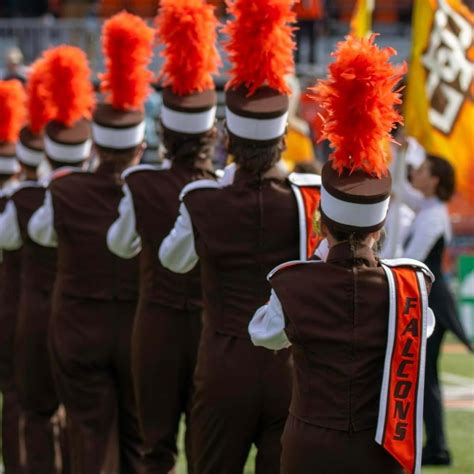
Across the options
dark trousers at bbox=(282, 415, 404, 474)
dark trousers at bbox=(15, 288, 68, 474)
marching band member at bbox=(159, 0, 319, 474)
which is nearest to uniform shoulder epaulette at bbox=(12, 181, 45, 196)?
dark trousers at bbox=(15, 288, 68, 474)

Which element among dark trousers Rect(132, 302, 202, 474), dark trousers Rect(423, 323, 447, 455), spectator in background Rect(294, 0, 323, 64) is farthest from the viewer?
spectator in background Rect(294, 0, 323, 64)

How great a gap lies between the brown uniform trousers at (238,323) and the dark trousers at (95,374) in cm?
113

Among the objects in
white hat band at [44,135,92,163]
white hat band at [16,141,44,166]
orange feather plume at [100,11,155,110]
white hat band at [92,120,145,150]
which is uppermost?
orange feather plume at [100,11,155,110]

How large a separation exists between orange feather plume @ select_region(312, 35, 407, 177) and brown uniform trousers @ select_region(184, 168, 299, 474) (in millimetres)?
759

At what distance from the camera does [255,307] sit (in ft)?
15.4

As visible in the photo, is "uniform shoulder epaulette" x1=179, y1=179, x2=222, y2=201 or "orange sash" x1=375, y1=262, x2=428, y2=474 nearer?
"orange sash" x1=375, y1=262, x2=428, y2=474

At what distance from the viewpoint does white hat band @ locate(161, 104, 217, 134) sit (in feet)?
17.6

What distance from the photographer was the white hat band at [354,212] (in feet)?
13.0

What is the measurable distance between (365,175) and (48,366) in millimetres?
2896

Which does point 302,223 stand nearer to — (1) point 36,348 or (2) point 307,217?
(2) point 307,217

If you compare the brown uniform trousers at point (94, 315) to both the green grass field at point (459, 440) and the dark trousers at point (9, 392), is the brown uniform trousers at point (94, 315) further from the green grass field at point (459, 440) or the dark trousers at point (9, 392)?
the green grass field at point (459, 440)

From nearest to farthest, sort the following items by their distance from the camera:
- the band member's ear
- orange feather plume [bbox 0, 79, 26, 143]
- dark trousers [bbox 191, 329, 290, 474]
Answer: the band member's ear, dark trousers [bbox 191, 329, 290, 474], orange feather plume [bbox 0, 79, 26, 143]

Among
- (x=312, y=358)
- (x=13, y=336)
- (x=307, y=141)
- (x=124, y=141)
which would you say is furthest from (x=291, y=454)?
(x=307, y=141)

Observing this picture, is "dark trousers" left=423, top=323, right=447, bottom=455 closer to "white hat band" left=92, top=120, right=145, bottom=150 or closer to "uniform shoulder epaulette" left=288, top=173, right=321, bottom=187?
"white hat band" left=92, top=120, right=145, bottom=150
